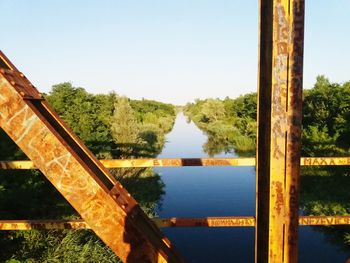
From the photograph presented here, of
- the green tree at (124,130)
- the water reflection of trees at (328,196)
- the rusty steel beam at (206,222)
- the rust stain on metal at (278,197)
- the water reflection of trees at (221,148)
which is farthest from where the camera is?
the water reflection of trees at (221,148)

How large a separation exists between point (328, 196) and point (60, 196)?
1426 cm

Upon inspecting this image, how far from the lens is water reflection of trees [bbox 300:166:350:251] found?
1552cm

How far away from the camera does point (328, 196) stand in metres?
18.6

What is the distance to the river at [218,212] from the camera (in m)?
14.2

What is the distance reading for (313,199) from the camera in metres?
18.5

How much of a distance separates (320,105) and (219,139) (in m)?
23.9

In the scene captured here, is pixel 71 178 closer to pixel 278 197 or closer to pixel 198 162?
pixel 278 197

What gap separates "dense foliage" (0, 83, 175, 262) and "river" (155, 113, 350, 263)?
5.24 ft

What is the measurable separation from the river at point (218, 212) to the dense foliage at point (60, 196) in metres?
1.60

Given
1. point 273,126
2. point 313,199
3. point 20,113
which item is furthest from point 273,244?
point 313,199

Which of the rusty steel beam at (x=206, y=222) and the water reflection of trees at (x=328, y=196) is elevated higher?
the rusty steel beam at (x=206, y=222)

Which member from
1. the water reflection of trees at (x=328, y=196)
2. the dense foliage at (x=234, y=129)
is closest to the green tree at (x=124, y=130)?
the water reflection of trees at (x=328, y=196)

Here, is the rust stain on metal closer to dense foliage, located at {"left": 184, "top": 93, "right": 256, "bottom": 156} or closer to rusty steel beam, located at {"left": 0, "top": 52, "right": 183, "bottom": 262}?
rusty steel beam, located at {"left": 0, "top": 52, "right": 183, "bottom": 262}

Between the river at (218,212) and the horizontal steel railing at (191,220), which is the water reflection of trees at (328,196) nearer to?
the river at (218,212)
